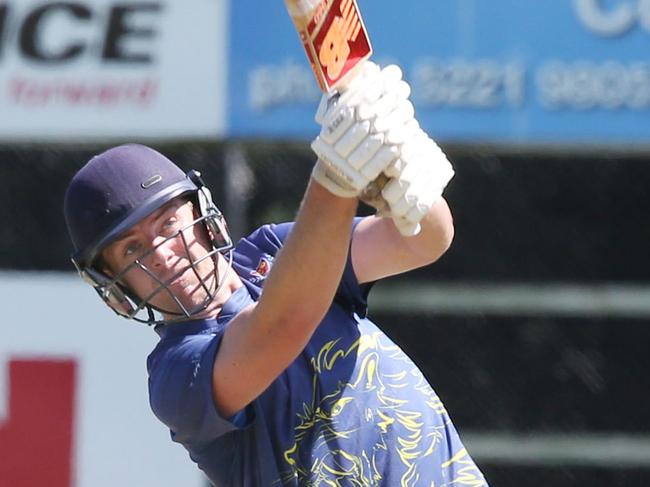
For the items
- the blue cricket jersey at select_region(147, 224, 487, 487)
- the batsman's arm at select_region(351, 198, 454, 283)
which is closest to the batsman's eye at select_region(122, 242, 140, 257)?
the blue cricket jersey at select_region(147, 224, 487, 487)

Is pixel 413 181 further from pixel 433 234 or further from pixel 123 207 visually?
pixel 123 207

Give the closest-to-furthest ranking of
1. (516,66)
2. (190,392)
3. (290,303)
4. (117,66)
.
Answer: (290,303) < (190,392) < (516,66) < (117,66)

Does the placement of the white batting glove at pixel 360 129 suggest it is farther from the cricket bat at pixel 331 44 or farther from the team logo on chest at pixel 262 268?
the team logo on chest at pixel 262 268

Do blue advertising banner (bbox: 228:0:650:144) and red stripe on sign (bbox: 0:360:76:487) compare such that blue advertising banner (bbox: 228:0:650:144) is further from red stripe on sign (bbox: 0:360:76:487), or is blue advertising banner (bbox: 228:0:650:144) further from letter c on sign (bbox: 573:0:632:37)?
red stripe on sign (bbox: 0:360:76:487)

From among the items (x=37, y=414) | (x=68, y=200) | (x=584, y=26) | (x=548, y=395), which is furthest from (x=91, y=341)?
(x=68, y=200)

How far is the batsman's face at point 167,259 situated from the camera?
218cm

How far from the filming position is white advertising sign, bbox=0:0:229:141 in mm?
4227

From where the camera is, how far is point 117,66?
14.0ft

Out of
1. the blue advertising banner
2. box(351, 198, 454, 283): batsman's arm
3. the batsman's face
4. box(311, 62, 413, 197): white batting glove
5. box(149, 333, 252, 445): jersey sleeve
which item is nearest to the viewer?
box(311, 62, 413, 197): white batting glove

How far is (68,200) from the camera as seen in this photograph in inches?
88.7

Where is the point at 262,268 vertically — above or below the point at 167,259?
below

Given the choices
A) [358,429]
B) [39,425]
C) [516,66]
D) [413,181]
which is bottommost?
[39,425]

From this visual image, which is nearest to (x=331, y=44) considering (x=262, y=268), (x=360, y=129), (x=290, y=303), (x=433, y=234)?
(x=360, y=129)

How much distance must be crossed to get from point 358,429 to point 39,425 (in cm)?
233
